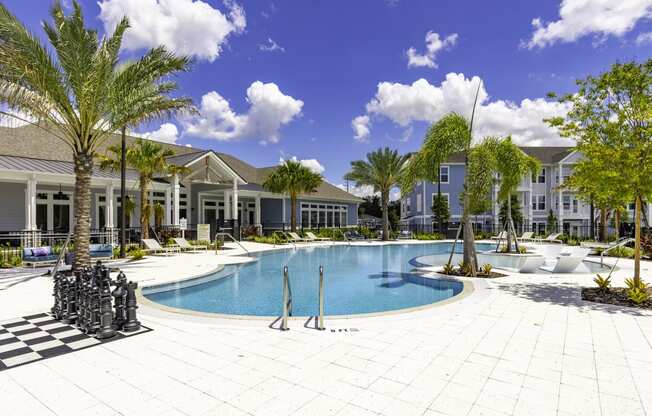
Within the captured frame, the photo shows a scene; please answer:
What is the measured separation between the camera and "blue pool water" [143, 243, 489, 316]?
341 inches

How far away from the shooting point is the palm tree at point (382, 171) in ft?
98.8

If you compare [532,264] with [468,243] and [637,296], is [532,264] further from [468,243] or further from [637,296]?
[637,296]

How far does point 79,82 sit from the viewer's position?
10.7 meters

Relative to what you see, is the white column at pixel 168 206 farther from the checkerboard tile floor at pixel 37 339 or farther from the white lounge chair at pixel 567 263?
the white lounge chair at pixel 567 263

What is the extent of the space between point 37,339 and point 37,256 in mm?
10096

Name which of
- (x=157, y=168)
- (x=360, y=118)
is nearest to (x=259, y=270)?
(x=157, y=168)

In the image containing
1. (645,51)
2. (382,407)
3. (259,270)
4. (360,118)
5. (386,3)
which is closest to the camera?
(382,407)

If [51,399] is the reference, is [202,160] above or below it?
above

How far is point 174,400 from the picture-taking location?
3580 millimetres

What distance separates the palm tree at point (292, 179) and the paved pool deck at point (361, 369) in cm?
2040

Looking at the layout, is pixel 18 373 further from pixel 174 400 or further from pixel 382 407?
pixel 382 407

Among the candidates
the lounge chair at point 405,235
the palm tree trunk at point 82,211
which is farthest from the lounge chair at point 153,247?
the lounge chair at point 405,235

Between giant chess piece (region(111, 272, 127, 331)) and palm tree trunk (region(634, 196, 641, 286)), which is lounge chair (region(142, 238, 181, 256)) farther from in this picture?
palm tree trunk (region(634, 196, 641, 286))

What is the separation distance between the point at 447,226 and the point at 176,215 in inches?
1000
